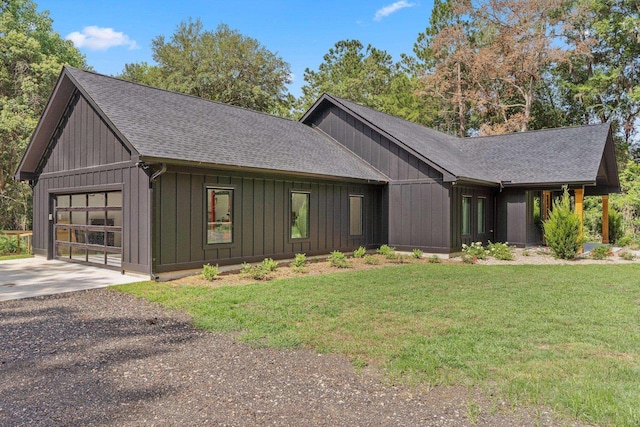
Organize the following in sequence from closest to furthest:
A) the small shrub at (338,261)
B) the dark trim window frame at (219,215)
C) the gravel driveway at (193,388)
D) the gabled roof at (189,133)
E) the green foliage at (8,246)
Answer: the gravel driveway at (193,388) → the gabled roof at (189,133) → the dark trim window frame at (219,215) → the small shrub at (338,261) → the green foliage at (8,246)

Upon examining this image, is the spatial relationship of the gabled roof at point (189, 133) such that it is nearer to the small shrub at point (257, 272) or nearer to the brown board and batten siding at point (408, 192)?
the brown board and batten siding at point (408, 192)

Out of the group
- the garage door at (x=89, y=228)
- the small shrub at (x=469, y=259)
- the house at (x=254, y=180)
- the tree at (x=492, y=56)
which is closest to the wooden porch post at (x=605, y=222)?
the house at (x=254, y=180)

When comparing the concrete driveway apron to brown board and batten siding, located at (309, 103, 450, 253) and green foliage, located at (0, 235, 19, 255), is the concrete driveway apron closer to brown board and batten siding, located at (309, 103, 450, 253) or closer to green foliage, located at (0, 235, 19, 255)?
green foliage, located at (0, 235, 19, 255)

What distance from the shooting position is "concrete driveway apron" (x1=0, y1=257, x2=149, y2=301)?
7516mm

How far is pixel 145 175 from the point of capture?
857cm

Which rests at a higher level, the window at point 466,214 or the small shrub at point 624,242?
the window at point 466,214

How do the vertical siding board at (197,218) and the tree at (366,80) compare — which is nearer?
the vertical siding board at (197,218)

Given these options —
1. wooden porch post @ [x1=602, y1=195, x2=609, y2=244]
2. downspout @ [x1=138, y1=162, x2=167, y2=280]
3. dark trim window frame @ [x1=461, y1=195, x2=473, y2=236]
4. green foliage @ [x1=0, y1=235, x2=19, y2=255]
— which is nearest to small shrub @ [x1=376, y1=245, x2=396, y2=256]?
dark trim window frame @ [x1=461, y1=195, x2=473, y2=236]

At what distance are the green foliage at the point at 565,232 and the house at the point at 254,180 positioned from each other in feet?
5.53

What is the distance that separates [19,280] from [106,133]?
3.74 m

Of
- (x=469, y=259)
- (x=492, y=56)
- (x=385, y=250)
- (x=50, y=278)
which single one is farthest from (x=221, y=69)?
(x=469, y=259)

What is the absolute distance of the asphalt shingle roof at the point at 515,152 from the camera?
13602mm

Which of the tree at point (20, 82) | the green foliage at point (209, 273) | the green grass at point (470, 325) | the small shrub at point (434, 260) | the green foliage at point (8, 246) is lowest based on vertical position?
the green grass at point (470, 325)

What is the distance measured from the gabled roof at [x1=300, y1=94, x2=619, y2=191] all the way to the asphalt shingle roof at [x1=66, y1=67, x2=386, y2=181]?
1777 mm
